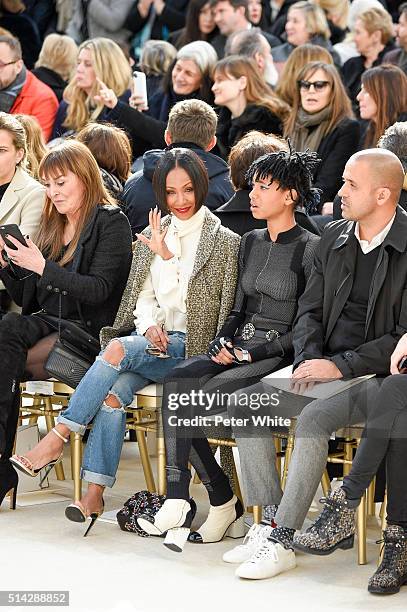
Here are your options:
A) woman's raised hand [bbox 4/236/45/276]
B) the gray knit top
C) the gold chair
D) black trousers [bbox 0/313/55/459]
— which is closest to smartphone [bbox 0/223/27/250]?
woman's raised hand [bbox 4/236/45/276]

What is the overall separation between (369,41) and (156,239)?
3.40m

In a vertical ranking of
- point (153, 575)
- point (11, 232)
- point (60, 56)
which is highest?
point (60, 56)

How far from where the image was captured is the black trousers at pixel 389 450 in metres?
4.34

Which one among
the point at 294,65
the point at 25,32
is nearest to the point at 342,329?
the point at 294,65

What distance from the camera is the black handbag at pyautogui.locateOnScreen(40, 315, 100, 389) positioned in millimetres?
5414

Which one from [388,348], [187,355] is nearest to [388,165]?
[388,348]

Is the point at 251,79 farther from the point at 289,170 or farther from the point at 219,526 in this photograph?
the point at 219,526

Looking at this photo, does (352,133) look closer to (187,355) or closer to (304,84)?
(304,84)

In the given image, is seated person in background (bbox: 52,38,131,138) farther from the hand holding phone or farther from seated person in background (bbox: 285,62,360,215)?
seated person in background (bbox: 285,62,360,215)

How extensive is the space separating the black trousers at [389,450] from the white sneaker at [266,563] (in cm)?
33

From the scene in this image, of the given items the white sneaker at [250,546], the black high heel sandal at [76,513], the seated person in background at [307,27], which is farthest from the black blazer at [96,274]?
the seated person in background at [307,27]

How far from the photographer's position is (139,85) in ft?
23.7

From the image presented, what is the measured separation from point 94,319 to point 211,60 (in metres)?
2.78

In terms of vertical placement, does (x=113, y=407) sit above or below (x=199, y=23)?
below
